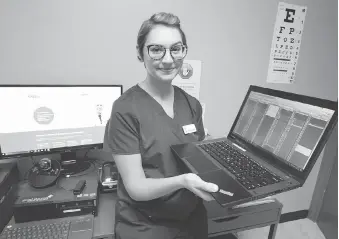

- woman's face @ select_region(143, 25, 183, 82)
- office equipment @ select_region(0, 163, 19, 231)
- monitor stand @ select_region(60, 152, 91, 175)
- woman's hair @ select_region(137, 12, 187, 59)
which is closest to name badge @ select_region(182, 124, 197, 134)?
woman's face @ select_region(143, 25, 183, 82)

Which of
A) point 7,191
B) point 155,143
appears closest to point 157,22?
point 155,143

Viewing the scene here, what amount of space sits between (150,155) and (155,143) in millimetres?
50

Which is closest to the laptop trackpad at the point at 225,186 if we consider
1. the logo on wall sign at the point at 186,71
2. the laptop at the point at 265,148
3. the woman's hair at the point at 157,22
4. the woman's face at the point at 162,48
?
the laptop at the point at 265,148

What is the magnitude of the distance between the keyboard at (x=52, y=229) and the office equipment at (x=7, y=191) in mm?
88

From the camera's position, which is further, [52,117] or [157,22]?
[52,117]

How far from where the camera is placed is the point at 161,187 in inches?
30.2

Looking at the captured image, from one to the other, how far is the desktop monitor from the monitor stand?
5 cm

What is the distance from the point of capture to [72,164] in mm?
1304

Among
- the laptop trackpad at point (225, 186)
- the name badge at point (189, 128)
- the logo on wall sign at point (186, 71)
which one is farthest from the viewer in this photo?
the logo on wall sign at point (186, 71)

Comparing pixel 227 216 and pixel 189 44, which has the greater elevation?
pixel 189 44

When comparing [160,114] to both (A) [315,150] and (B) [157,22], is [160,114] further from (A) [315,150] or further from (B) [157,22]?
(A) [315,150]

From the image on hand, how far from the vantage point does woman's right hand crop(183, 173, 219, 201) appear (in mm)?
646

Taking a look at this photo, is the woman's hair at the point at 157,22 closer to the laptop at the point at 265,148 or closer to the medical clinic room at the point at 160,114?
the medical clinic room at the point at 160,114

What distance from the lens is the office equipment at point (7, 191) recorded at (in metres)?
1.00
